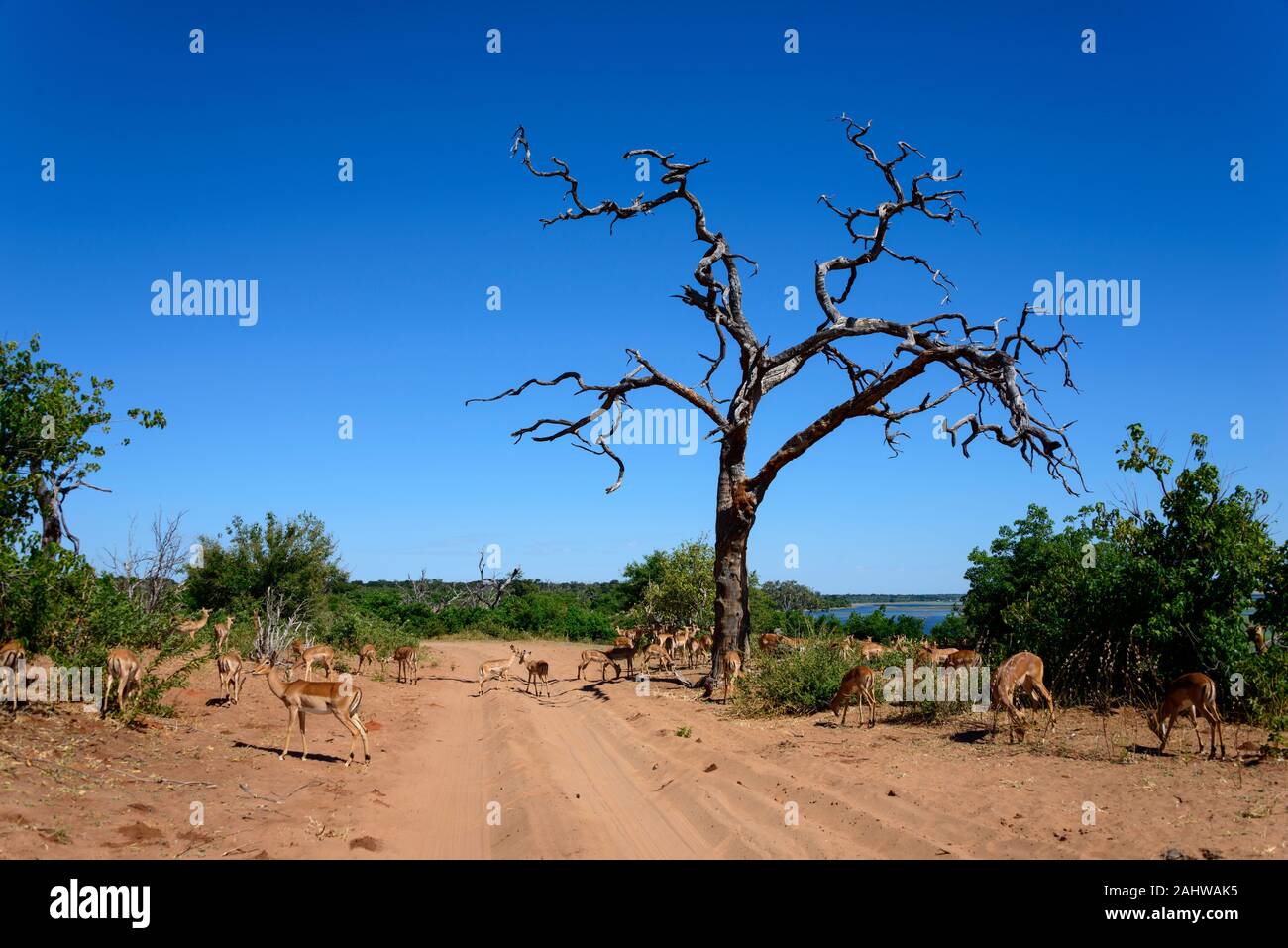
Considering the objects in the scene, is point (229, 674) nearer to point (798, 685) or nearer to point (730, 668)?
point (730, 668)

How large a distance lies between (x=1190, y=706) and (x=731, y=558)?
34.5ft

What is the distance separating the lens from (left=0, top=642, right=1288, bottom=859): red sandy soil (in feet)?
24.9

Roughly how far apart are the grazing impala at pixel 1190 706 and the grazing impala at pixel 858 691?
4.43 meters

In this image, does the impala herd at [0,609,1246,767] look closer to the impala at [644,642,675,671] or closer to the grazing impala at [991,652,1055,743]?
the grazing impala at [991,652,1055,743]

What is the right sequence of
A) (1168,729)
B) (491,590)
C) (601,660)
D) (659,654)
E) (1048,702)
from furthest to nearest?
(491,590)
(659,654)
(601,660)
(1048,702)
(1168,729)

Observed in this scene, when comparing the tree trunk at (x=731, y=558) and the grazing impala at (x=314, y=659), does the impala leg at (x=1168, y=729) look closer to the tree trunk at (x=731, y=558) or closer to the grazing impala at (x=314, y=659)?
the tree trunk at (x=731, y=558)

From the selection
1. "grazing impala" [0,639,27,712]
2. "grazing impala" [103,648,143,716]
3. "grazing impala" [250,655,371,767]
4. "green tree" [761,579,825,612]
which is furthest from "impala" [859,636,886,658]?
"green tree" [761,579,825,612]

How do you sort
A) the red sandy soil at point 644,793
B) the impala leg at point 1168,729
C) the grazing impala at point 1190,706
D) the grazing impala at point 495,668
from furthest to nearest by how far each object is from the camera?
the grazing impala at point 495,668, the impala leg at point 1168,729, the grazing impala at point 1190,706, the red sandy soil at point 644,793

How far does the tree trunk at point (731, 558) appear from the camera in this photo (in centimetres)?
1914

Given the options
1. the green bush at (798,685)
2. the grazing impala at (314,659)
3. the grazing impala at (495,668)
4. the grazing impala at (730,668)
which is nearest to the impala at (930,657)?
the green bush at (798,685)

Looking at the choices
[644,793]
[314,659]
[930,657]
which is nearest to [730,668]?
[930,657]

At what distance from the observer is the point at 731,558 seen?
63.7 feet

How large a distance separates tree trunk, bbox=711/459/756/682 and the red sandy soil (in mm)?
4946
